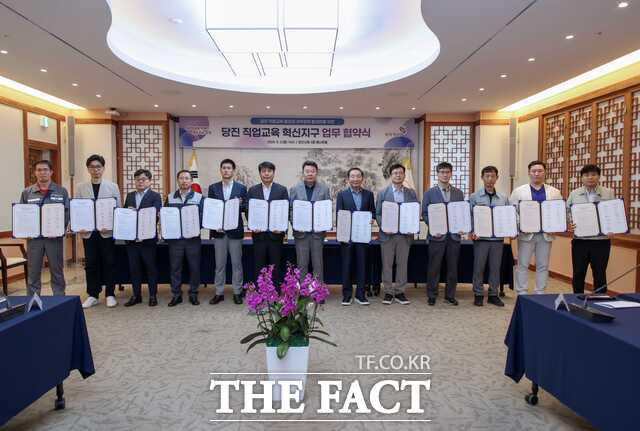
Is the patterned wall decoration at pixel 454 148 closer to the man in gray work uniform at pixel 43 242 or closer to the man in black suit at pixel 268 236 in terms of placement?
the man in black suit at pixel 268 236

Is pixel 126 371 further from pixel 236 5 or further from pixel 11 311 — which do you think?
pixel 236 5

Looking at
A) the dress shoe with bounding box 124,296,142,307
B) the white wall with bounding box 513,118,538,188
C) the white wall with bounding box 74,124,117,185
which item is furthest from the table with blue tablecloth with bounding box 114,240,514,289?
the white wall with bounding box 74,124,117,185

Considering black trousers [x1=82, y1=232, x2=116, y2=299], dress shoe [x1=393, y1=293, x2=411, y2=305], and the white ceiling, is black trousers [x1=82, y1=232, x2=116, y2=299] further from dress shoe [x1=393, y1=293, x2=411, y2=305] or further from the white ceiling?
dress shoe [x1=393, y1=293, x2=411, y2=305]

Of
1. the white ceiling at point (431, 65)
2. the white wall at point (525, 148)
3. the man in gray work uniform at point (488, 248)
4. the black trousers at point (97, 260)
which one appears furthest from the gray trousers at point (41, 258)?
the white wall at point (525, 148)

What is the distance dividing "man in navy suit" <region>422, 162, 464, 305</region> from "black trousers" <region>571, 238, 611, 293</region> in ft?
4.47

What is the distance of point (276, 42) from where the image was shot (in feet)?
18.1

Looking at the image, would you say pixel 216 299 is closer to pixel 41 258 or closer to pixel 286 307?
pixel 41 258

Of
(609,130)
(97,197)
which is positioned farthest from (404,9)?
(97,197)

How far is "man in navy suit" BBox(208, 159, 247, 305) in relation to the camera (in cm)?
487

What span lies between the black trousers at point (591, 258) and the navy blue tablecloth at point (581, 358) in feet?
8.33

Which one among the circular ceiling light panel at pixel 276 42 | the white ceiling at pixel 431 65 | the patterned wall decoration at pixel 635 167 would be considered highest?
the circular ceiling light panel at pixel 276 42

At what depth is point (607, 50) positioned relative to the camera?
193 inches

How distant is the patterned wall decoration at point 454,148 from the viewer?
888 cm

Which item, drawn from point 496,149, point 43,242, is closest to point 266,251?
point 43,242
